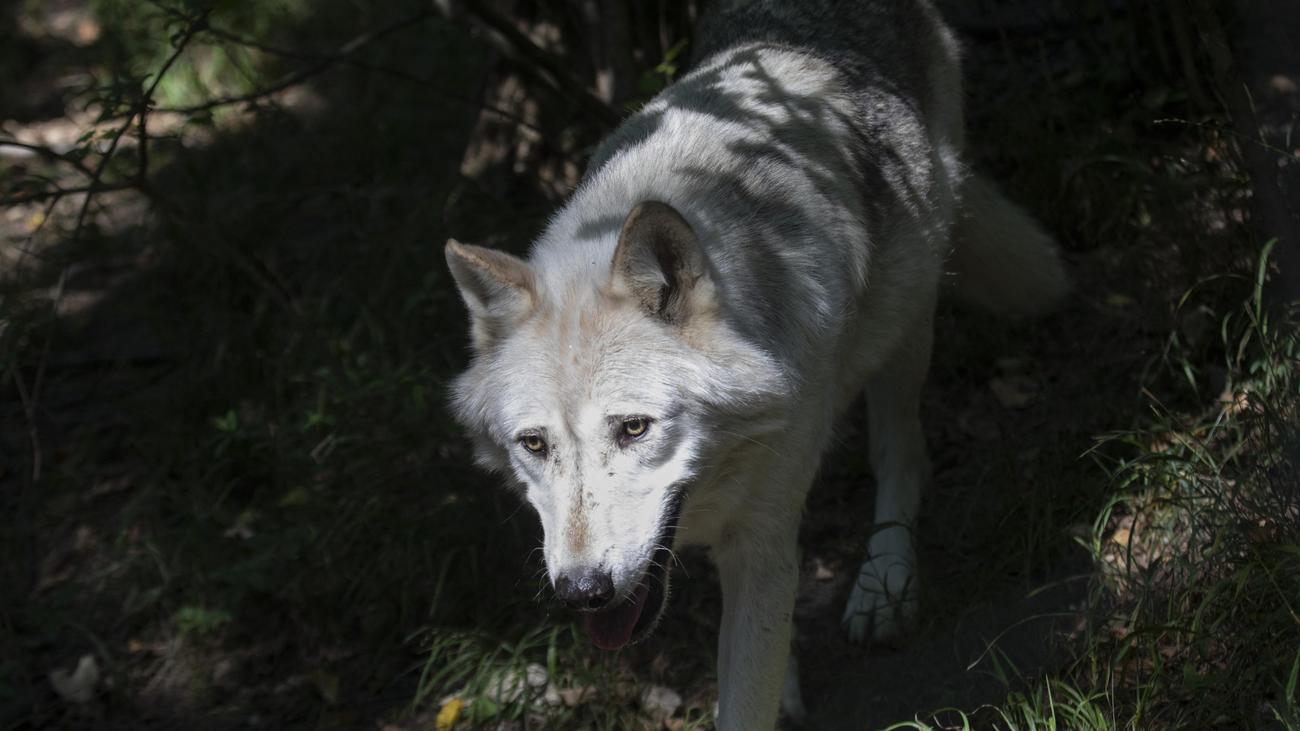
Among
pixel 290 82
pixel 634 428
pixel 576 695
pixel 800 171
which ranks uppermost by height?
pixel 290 82

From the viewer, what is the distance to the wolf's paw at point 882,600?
14.0 ft

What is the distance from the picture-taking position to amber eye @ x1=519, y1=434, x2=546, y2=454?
2.96 meters

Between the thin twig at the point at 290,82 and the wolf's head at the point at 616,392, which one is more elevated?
the thin twig at the point at 290,82

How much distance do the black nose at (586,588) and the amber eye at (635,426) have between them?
1.08 feet

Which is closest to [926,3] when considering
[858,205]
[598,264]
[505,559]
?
[858,205]

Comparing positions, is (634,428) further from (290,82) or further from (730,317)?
(290,82)

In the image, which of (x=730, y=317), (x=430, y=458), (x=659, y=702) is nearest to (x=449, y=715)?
(x=659, y=702)

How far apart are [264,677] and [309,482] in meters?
0.78

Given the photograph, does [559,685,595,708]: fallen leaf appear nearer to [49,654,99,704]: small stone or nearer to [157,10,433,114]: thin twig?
[49,654,99,704]: small stone

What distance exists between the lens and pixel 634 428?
288 centimetres

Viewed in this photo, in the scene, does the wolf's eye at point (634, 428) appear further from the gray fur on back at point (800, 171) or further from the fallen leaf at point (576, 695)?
the fallen leaf at point (576, 695)

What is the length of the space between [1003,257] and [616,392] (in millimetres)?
2350

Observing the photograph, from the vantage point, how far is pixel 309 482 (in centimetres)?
500

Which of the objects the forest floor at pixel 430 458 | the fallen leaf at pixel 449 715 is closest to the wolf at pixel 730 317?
the forest floor at pixel 430 458
